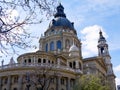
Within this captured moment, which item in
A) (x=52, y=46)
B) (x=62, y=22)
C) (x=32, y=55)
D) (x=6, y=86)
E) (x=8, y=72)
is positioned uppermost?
(x=62, y=22)

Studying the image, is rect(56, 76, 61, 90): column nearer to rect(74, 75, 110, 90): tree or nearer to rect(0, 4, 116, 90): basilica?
rect(0, 4, 116, 90): basilica

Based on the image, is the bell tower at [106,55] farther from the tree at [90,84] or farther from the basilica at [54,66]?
the tree at [90,84]

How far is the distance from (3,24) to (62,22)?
59002 mm

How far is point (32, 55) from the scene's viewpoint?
48.3m

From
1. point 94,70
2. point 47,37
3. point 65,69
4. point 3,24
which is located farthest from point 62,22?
point 3,24

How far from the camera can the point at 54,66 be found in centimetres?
4366

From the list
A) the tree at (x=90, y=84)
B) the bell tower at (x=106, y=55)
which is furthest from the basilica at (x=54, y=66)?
the tree at (x=90, y=84)

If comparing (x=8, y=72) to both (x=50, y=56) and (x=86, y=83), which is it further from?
(x=86, y=83)

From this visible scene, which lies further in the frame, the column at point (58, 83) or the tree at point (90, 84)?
the column at point (58, 83)

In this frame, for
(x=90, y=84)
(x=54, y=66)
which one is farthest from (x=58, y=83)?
(x=90, y=84)

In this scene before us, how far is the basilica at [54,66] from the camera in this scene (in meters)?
39.3

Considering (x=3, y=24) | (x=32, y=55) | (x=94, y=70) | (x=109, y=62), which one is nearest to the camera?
(x=3, y=24)

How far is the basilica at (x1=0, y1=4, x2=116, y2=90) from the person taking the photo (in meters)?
39.3

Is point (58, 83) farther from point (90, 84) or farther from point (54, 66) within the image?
point (90, 84)
